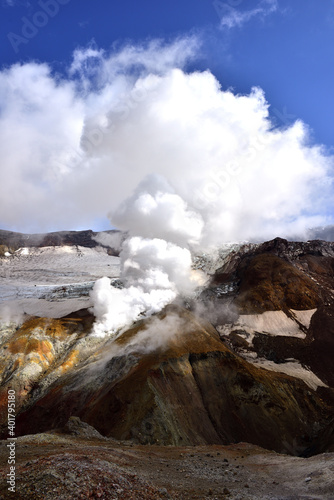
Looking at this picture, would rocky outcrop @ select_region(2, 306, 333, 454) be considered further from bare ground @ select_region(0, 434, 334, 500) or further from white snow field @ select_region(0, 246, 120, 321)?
white snow field @ select_region(0, 246, 120, 321)

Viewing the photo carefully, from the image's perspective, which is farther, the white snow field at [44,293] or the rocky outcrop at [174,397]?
the white snow field at [44,293]

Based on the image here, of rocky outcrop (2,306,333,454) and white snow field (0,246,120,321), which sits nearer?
rocky outcrop (2,306,333,454)

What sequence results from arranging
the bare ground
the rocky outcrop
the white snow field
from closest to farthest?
the bare ground
the rocky outcrop
the white snow field

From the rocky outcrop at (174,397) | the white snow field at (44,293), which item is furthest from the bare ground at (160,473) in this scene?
the white snow field at (44,293)

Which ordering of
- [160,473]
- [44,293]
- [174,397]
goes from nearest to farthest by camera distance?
[160,473], [174,397], [44,293]

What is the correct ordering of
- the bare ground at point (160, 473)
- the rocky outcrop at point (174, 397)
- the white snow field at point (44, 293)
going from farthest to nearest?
the white snow field at point (44, 293) → the rocky outcrop at point (174, 397) → the bare ground at point (160, 473)

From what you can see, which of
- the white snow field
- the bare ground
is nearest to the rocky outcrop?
the bare ground

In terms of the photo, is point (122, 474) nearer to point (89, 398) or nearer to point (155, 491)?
point (155, 491)

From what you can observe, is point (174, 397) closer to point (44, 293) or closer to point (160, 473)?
point (160, 473)

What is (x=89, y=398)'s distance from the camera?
4750cm

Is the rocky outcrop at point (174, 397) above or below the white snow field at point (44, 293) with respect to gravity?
below

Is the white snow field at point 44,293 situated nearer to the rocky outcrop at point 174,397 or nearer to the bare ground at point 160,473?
the rocky outcrop at point 174,397

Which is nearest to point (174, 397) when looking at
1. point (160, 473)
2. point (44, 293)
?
point (160, 473)

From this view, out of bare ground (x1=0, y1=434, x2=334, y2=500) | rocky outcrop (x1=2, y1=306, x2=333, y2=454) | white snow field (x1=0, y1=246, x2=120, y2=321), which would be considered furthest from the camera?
white snow field (x1=0, y1=246, x2=120, y2=321)
